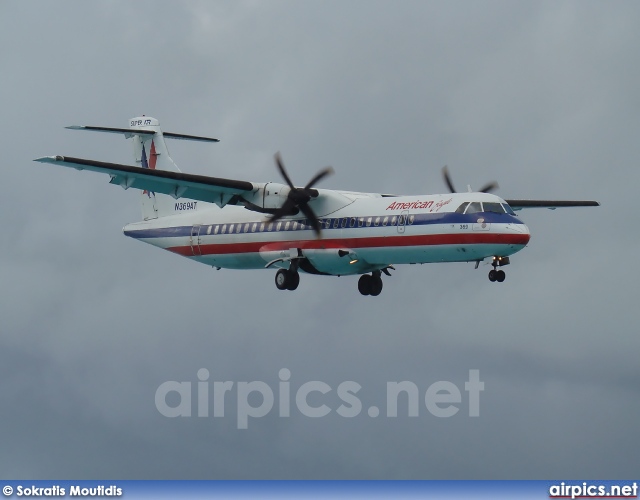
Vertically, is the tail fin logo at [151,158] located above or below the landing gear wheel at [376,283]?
above

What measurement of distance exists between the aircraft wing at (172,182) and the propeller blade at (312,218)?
6.63 ft

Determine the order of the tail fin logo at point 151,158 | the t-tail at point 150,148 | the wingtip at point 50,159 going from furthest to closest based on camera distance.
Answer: the tail fin logo at point 151,158 < the t-tail at point 150,148 < the wingtip at point 50,159

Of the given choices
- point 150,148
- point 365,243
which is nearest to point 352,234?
point 365,243

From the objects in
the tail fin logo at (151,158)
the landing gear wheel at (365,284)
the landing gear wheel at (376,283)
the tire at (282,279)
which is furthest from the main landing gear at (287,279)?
the tail fin logo at (151,158)

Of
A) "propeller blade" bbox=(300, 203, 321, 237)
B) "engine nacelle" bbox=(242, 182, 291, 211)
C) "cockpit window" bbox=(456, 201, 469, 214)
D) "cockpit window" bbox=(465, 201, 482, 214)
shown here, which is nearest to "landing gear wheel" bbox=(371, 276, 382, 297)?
Answer: "propeller blade" bbox=(300, 203, 321, 237)

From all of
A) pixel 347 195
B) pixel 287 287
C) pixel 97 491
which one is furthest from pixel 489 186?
pixel 97 491

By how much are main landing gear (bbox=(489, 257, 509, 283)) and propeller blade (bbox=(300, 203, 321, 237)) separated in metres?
6.81

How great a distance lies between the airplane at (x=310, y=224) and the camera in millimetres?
41344

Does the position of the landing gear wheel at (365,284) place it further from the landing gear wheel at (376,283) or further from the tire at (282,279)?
the tire at (282,279)

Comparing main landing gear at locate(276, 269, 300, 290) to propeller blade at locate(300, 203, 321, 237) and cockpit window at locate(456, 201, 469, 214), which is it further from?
cockpit window at locate(456, 201, 469, 214)

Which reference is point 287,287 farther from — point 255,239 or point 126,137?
point 126,137

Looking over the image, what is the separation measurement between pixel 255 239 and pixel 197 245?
2791 millimetres

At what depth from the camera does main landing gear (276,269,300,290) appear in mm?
45188

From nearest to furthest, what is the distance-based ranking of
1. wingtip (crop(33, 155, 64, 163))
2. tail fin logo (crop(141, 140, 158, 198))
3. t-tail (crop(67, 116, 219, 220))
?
wingtip (crop(33, 155, 64, 163)) < t-tail (crop(67, 116, 219, 220)) < tail fin logo (crop(141, 140, 158, 198))
